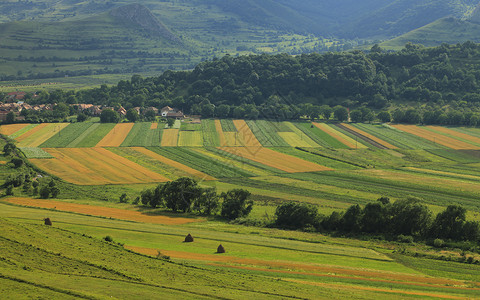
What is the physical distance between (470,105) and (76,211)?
12526 cm

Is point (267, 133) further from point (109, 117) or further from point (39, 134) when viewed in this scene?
point (39, 134)

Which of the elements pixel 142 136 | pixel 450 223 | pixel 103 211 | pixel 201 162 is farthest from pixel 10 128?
pixel 450 223

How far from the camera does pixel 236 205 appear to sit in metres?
73.5

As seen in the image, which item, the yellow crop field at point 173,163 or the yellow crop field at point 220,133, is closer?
the yellow crop field at point 173,163

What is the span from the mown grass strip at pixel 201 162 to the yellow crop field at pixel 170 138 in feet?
13.2

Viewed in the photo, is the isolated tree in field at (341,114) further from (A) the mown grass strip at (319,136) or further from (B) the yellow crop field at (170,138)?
(B) the yellow crop field at (170,138)

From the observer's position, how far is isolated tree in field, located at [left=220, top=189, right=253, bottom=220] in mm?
73562

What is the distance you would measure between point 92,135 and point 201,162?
36.5 meters

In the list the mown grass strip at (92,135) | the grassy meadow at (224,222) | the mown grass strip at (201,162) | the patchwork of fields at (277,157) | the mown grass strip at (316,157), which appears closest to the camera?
the grassy meadow at (224,222)

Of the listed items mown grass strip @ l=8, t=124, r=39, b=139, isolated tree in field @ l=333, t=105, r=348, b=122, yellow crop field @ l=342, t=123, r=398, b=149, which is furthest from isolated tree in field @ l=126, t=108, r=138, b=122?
yellow crop field @ l=342, t=123, r=398, b=149

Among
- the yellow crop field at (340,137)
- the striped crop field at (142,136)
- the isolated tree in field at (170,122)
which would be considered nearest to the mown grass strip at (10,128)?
the striped crop field at (142,136)

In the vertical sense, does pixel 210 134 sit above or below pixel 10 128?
above

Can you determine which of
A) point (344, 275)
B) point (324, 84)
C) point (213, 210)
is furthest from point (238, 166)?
point (324, 84)

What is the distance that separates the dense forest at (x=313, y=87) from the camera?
16538 centimetres
